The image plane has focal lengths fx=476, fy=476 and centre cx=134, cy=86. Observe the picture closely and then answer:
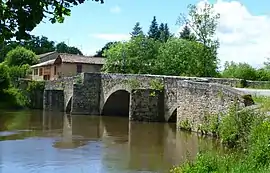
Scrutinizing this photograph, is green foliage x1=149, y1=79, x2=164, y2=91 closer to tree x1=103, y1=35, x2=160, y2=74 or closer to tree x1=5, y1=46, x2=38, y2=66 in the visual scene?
tree x1=103, y1=35, x2=160, y2=74

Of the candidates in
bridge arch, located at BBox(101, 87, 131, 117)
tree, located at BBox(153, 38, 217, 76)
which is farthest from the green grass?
tree, located at BBox(153, 38, 217, 76)

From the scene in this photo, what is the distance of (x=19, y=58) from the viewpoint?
5638 cm

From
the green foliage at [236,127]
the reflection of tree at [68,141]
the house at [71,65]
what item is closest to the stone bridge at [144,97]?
the green foliage at [236,127]

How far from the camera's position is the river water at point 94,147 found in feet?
44.8

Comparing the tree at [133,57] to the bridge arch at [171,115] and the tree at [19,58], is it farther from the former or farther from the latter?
the tree at [19,58]

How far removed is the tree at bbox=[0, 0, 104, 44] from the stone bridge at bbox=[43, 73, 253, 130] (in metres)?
12.0

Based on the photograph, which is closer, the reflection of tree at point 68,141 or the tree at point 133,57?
the reflection of tree at point 68,141

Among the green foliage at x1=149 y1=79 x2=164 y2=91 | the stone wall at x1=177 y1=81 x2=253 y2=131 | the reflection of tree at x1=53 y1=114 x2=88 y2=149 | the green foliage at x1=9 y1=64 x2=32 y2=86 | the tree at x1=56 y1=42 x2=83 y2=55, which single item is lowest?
the reflection of tree at x1=53 y1=114 x2=88 y2=149

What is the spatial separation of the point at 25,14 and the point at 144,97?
75.5 feet

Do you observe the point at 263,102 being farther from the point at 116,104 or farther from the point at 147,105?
the point at 116,104

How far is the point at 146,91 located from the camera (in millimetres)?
27406

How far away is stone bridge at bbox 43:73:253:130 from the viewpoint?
64.3ft

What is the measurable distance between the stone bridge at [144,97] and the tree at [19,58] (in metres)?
15.9

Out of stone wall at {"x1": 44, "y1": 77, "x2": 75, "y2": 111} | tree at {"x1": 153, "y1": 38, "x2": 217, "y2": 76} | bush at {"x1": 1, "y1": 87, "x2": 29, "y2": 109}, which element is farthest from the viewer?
bush at {"x1": 1, "y1": 87, "x2": 29, "y2": 109}
